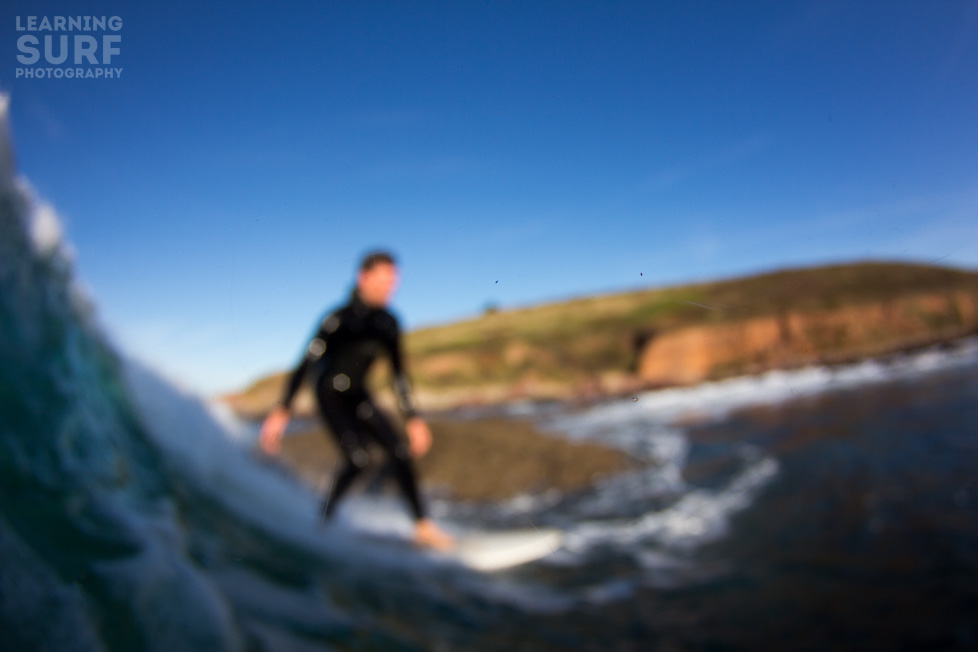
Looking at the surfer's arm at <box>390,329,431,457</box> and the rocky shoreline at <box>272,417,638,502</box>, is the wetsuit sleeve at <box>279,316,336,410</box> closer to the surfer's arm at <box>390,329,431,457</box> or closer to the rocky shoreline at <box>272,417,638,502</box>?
the surfer's arm at <box>390,329,431,457</box>

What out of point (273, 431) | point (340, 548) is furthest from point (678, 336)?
point (273, 431)

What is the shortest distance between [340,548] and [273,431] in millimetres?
2527

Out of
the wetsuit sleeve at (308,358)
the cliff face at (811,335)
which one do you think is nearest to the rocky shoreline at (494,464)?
the wetsuit sleeve at (308,358)

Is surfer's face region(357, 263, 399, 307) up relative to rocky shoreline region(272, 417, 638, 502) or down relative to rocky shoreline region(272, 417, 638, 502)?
up

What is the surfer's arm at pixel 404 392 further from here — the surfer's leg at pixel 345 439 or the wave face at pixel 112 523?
the wave face at pixel 112 523

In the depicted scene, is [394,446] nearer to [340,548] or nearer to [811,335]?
[340,548]

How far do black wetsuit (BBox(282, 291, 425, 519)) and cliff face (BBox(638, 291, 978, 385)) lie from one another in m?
15.8

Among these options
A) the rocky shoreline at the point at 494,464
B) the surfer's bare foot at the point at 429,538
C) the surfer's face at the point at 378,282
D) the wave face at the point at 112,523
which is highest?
the surfer's face at the point at 378,282

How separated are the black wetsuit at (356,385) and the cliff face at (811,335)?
15802mm

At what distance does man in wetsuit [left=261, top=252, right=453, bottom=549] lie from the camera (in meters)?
4.22

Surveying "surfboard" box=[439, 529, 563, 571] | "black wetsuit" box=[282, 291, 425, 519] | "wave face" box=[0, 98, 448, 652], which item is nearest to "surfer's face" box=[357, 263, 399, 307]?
"black wetsuit" box=[282, 291, 425, 519]

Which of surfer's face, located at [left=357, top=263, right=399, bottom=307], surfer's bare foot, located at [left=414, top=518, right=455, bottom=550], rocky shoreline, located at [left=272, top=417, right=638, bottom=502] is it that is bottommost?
rocky shoreline, located at [left=272, top=417, right=638, bottom=502]

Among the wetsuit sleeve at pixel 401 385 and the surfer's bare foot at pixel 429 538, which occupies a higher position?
the wetsuit sleeve at pixel 401 385

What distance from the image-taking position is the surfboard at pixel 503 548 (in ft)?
18.8
